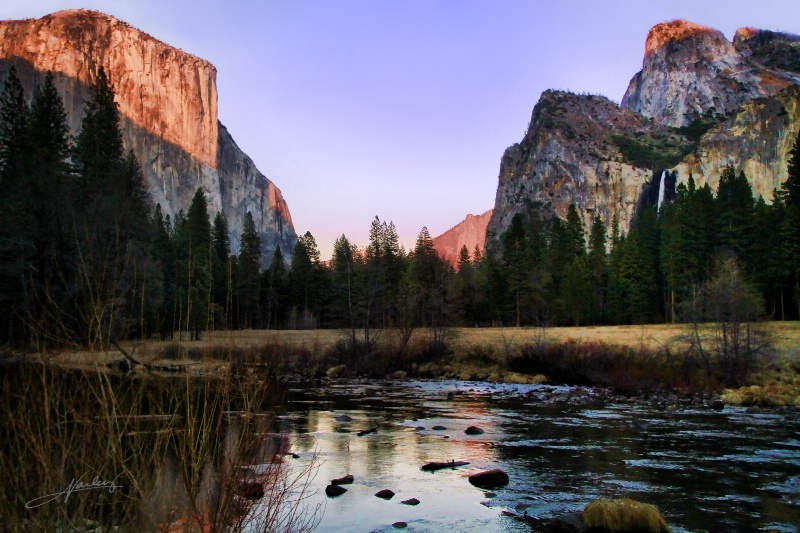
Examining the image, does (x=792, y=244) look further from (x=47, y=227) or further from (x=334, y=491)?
(x=47, y=227)

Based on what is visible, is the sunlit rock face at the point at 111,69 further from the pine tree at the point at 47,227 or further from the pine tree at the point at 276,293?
the pine tree at the point at 47,227

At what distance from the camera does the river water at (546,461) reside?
1077 centimetres

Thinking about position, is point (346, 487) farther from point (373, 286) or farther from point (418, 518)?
point (373, 286)

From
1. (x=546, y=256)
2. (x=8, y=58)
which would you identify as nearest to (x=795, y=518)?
(x=546, y=256)

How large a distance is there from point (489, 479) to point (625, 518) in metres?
3.74

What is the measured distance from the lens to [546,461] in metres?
15.2

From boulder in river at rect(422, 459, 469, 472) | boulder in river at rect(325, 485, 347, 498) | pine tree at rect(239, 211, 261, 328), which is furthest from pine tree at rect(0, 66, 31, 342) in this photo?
pine tree at rect(239, 211, 261, 328)

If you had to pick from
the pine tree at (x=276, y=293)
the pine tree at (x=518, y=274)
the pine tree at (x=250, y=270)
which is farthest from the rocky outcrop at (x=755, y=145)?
the pine tree at (x=250, y=270)

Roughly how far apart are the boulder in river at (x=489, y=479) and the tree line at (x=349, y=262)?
7.95 meters

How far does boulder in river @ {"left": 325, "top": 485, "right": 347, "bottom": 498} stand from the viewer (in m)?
12.0

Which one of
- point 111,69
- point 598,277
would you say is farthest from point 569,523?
point 111,69

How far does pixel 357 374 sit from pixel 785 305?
161 ft

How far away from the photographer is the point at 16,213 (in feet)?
102

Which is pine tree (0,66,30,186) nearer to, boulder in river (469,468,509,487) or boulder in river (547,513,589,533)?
boulder in river (469,468,509,487)
